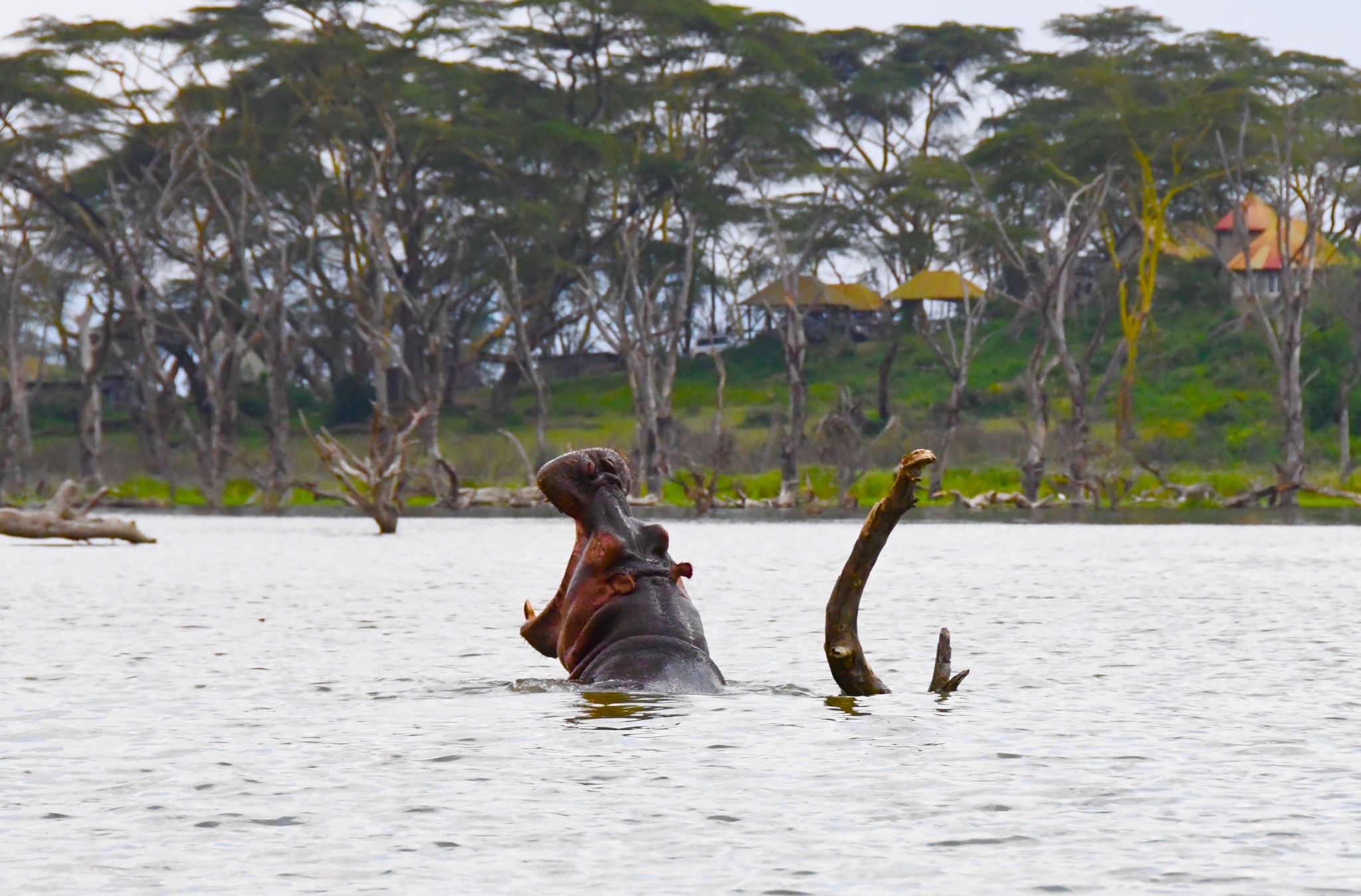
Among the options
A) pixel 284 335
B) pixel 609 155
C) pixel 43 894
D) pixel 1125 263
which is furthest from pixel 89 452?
pixel 43 894

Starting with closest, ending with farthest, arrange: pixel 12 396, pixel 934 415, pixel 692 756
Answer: pixel 692 756 < pixel 12 396 < pixel 934 415

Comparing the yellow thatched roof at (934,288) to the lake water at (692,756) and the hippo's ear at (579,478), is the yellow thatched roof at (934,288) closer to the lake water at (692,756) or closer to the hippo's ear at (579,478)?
the lake water at (692,756)

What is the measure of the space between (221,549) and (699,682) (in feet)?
69.9

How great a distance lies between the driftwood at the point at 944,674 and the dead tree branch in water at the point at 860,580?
1.16 ft

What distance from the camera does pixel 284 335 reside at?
5478cm

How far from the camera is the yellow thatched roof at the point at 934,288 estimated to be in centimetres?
7144

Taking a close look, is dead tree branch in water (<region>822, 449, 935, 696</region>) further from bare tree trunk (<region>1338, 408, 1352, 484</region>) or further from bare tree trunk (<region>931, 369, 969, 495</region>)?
bare tree trunk (<region>1338, 408, 1352, 484</region>)

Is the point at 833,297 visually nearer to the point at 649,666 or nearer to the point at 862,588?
the point at 649,666

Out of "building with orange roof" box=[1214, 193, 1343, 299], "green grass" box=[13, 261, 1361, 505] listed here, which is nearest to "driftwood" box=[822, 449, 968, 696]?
"green grass" box=[13, 261, 1361, 505]

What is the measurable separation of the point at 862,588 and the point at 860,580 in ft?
0.57

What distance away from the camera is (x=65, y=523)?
88.1ft

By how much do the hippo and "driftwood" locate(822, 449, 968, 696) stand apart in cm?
80

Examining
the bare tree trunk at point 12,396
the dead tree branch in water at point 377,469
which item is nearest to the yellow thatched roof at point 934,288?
the bare tree trunk at point 12,396

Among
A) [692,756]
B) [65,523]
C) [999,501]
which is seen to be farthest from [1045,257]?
[692,756]
